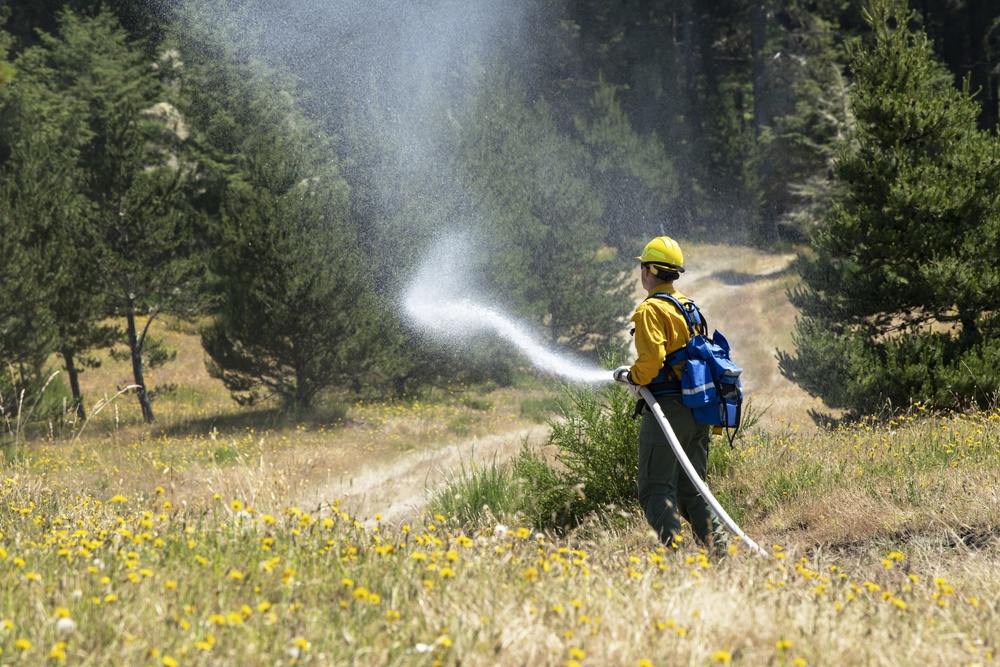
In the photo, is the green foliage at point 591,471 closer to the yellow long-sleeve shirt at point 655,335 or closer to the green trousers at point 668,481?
the green trousers at point 668,481

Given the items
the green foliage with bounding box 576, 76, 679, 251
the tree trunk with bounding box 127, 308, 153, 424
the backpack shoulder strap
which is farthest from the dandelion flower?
the green foliage with bounding box 576, 76, 679, 251

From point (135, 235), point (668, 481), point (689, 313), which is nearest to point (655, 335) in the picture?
point (689, 313)

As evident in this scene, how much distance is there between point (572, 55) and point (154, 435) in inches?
1401

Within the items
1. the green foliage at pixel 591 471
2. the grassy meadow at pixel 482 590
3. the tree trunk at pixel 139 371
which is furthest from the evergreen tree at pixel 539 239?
the grassy meadow at pixel 482 590

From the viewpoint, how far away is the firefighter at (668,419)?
491 centimetres

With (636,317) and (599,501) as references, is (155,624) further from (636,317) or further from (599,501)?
(599,501)

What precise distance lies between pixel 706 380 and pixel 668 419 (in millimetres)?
297

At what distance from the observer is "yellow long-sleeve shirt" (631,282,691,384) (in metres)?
4.88

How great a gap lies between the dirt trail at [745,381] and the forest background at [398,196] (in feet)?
7.57

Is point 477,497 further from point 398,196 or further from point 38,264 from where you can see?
point 398,196

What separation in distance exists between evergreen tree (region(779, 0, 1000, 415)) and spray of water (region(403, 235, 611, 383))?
43.3ft

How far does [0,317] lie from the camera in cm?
1920

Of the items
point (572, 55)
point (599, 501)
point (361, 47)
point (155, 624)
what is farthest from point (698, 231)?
point (155, 624)

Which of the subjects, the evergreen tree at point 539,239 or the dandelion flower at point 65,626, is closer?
the dandelion flower at point 65,626
